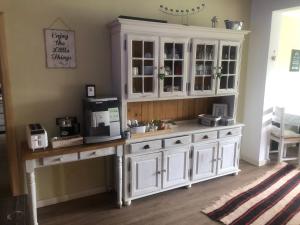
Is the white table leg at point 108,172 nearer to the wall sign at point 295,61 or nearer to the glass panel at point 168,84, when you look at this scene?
the glass panel at point 168,84

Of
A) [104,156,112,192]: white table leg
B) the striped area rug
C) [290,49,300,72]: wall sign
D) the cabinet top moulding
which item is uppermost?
the cabinet top moulding

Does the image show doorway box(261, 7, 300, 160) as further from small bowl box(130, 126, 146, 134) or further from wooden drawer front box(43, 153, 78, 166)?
wooden drawer front box(43, 153, 78, 166)

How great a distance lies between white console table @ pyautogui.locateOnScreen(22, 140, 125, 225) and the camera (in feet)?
7.12

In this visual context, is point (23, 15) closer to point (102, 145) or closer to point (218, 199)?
point (102, 145)

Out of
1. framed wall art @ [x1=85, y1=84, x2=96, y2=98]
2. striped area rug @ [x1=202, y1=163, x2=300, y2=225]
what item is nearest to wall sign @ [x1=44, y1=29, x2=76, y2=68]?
framed wall art @ [x1=85, y1=84, x2=96, y2=98]

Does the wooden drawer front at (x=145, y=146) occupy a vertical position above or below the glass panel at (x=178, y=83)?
below

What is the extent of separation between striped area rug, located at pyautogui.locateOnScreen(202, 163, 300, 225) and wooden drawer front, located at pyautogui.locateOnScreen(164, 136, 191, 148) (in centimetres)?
76

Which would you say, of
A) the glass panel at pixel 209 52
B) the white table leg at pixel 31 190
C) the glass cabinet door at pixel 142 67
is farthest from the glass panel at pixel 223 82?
the white table leg at pixel 31 190

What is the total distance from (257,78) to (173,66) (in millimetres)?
1598

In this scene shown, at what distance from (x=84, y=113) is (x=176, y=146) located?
111 centimetres

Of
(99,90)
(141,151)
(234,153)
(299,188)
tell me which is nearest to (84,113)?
(99,90)

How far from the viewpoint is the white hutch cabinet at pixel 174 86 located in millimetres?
2605

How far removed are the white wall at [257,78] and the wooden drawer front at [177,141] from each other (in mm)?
1459

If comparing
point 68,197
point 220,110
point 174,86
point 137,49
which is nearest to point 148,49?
point 137,49
